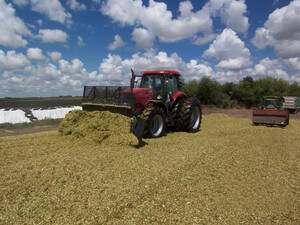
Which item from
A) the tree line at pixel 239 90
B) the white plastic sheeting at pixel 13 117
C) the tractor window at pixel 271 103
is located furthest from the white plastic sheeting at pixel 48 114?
the tree line at pixel 239 90

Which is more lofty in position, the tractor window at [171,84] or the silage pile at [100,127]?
the tractor window at [171,84]

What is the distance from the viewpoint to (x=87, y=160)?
465cm

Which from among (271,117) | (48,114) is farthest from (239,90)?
(48,114)

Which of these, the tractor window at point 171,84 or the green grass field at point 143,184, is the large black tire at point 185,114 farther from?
the green grass field at point 143,184

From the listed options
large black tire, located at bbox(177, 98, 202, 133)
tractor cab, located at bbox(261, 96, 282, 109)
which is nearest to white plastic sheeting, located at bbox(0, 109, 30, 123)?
large black tire, located at bbox(177, 98, 202, 133)

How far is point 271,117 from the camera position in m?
11.2

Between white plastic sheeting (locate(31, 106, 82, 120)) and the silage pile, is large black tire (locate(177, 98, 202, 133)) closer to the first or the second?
the silage pile

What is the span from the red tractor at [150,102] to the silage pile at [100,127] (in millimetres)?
309

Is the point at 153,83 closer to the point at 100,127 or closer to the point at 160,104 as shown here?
the point at 160,104

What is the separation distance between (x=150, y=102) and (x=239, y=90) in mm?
23698

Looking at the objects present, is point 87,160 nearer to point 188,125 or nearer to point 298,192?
point 298,192

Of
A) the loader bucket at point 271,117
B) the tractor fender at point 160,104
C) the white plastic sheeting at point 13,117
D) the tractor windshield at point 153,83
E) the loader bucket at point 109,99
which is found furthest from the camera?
the white plastic sheeting at point 13,117

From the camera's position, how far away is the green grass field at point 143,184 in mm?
2932

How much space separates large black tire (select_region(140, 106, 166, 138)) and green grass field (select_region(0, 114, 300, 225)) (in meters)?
1.09
